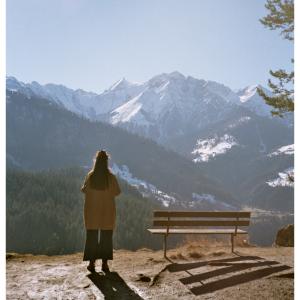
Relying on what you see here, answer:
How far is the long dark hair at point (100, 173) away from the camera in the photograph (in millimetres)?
9703

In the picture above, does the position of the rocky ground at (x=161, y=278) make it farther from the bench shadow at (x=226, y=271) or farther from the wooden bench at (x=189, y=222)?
the wooden bench at (x=189, y=222)

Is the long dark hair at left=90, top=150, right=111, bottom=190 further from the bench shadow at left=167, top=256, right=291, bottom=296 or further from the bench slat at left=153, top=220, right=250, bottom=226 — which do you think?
the bench slat at left=153, top=220, right=250, bottom=226

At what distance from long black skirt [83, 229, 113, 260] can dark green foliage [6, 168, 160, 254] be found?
103m

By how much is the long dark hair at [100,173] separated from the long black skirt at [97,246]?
1.09 m

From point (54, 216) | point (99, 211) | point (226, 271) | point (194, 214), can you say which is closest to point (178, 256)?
point (194, 214)

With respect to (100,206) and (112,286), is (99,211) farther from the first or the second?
(112,286)

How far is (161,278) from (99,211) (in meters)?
2.12

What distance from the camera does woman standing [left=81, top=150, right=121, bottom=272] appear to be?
9.70 meters

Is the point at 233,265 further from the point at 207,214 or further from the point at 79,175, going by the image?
the point at 79,175

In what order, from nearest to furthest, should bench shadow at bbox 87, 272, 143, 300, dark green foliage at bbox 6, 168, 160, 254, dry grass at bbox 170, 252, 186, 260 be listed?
bench shadow at bbox 87, 272, 143, 300 → dry grass at bbox 170, 252, 186, 260 → dark green foliage at bbox 6, 168, 160, 254

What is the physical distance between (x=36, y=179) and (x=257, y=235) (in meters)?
101

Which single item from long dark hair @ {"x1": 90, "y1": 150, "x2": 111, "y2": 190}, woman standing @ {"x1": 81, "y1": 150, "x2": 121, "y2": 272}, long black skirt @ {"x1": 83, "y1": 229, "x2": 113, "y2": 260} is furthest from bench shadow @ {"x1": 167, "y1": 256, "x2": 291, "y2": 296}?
long dark hair @ {"x1": 90, "y1": 150, "x2": 111, "y2": 190}
